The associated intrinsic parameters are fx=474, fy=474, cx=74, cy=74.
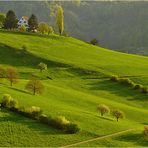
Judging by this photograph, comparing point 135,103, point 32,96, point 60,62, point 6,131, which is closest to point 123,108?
point 135,103

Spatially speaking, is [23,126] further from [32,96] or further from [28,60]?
[28,60]

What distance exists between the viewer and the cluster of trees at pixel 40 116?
52.0 m

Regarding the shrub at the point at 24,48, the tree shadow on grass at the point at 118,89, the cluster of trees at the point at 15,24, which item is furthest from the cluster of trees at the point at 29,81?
the cluster of trees at the point at 15,24

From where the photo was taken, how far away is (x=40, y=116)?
53.6 m

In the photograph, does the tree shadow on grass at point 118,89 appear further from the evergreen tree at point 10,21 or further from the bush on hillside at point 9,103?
the evergreen tree at point 10,21

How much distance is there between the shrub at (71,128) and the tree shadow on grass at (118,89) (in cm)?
2952

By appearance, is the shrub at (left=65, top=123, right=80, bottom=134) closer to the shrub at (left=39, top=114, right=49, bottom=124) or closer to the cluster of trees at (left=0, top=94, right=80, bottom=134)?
the cluster of trees at (left=0, top=94, right=80, bottom=134)

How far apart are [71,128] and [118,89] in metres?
35.0

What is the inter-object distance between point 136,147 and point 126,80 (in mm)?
40260

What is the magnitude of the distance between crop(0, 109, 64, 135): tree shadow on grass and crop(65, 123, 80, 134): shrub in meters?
0.81

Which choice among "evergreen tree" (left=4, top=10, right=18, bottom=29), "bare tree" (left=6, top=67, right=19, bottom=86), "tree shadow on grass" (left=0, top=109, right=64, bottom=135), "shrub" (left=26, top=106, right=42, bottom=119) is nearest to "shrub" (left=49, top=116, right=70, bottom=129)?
"tree shadow on grass" (left=0, top=109, right=64, bottom=135)

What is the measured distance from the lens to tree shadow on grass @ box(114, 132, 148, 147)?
5200 centimetres

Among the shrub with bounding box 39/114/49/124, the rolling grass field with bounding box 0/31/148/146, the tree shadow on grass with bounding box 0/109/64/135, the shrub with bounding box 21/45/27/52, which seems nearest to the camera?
the rolling grass field with bounding box 0/31/148/146

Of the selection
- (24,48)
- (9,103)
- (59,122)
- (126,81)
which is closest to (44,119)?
Result: (59,122)
